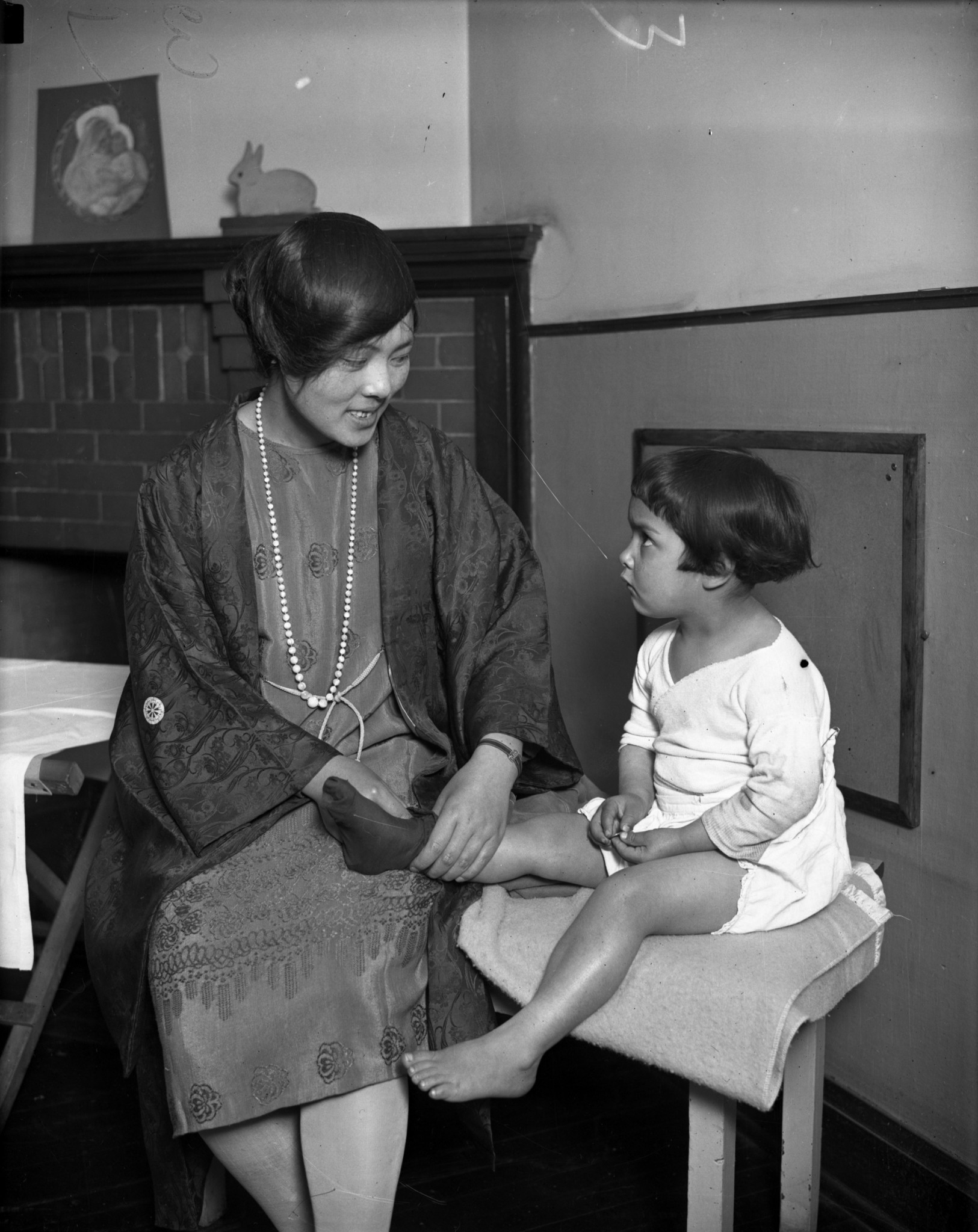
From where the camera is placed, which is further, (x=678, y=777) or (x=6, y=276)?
(x=6, y=276)

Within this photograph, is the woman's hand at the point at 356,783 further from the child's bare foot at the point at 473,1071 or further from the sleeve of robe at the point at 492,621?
the child's bare foot at the point at 473,1071

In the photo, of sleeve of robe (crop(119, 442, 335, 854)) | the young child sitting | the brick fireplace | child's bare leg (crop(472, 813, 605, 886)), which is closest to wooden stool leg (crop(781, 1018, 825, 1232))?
the young child sitting

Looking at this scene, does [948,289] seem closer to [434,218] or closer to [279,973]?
[279,973]

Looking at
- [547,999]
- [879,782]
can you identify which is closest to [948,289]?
[879,782]

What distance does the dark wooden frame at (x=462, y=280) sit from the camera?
2756 millimetres

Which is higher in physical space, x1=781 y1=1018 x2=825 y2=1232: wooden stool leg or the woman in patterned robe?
the woman in patterned robe

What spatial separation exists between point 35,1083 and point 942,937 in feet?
5.23

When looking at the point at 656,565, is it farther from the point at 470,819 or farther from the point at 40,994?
the point at 40,994

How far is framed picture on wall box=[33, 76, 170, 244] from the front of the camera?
285 centimetres

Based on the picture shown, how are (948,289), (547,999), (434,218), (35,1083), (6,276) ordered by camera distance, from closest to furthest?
(547,999) → (948,289) → (35,1083) → (434,218) → (6,276)

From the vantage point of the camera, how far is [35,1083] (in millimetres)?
2342

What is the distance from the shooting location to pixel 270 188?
109 inches

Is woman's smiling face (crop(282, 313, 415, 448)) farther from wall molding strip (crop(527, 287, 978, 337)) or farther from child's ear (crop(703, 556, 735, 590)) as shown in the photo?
wall molding strip (crop(527, 287, 978, 337))

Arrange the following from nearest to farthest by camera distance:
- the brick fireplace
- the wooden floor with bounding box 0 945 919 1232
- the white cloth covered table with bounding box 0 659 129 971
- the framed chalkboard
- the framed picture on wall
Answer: the framed chalkboard
the wooden floor with bounding box 0 945 919 1232
the white cloth covered table with bounding box 0 659 129 971
the framed picture on wall
the brick fireplace
